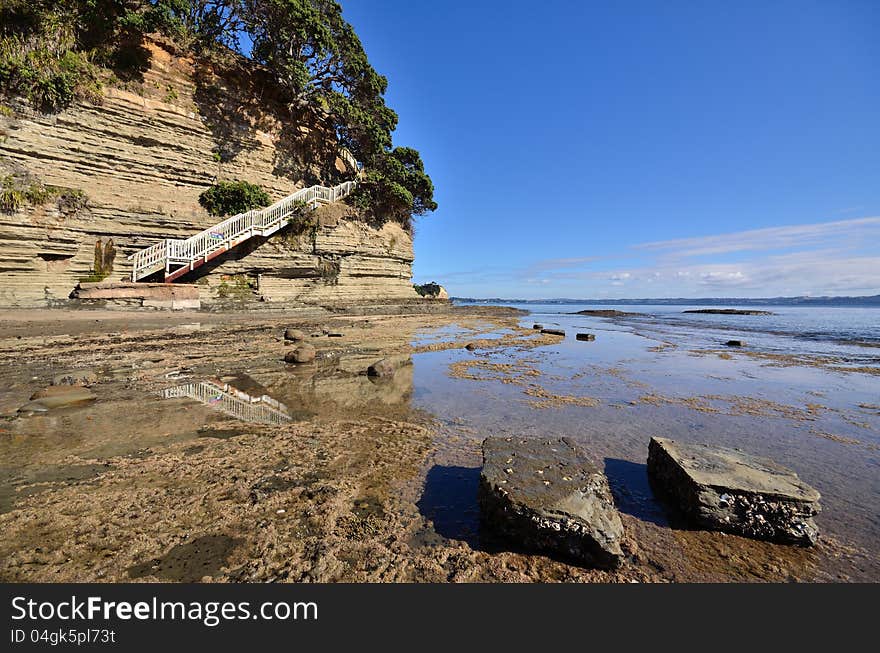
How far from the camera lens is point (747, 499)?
2.52 m

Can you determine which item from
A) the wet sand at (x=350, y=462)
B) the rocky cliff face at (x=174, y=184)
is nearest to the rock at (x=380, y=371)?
the wet sand at (x=350, y=462)

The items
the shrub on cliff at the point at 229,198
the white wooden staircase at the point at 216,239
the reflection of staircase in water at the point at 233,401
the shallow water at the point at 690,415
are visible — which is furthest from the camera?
the shrub on cliff at the point at 229,198

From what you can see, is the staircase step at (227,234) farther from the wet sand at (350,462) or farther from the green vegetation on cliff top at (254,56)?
the wet sand at (350,462)

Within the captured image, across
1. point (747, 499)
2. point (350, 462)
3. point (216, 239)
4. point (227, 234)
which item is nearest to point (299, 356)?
point (350, 462)

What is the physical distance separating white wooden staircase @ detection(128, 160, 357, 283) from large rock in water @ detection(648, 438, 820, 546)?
A: 824 inches

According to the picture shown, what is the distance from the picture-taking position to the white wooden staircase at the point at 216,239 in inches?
643

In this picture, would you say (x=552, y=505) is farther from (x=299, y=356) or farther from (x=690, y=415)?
(x=299, y=356)

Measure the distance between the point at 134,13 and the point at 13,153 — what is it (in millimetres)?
9914

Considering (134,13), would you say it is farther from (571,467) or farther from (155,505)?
(571,467)

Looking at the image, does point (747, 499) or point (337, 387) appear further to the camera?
point (337, 387)

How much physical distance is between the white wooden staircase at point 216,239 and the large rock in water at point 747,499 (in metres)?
20.9

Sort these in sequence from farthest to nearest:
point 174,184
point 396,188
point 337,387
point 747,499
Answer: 1. point 396,188
2. point 174,184
3. point 337,387
4. point 747,499

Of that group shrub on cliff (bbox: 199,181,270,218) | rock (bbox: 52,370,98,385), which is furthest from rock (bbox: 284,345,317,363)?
shrub on cliff (bbox: 199,181,270,218)

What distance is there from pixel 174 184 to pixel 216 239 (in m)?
3.91
